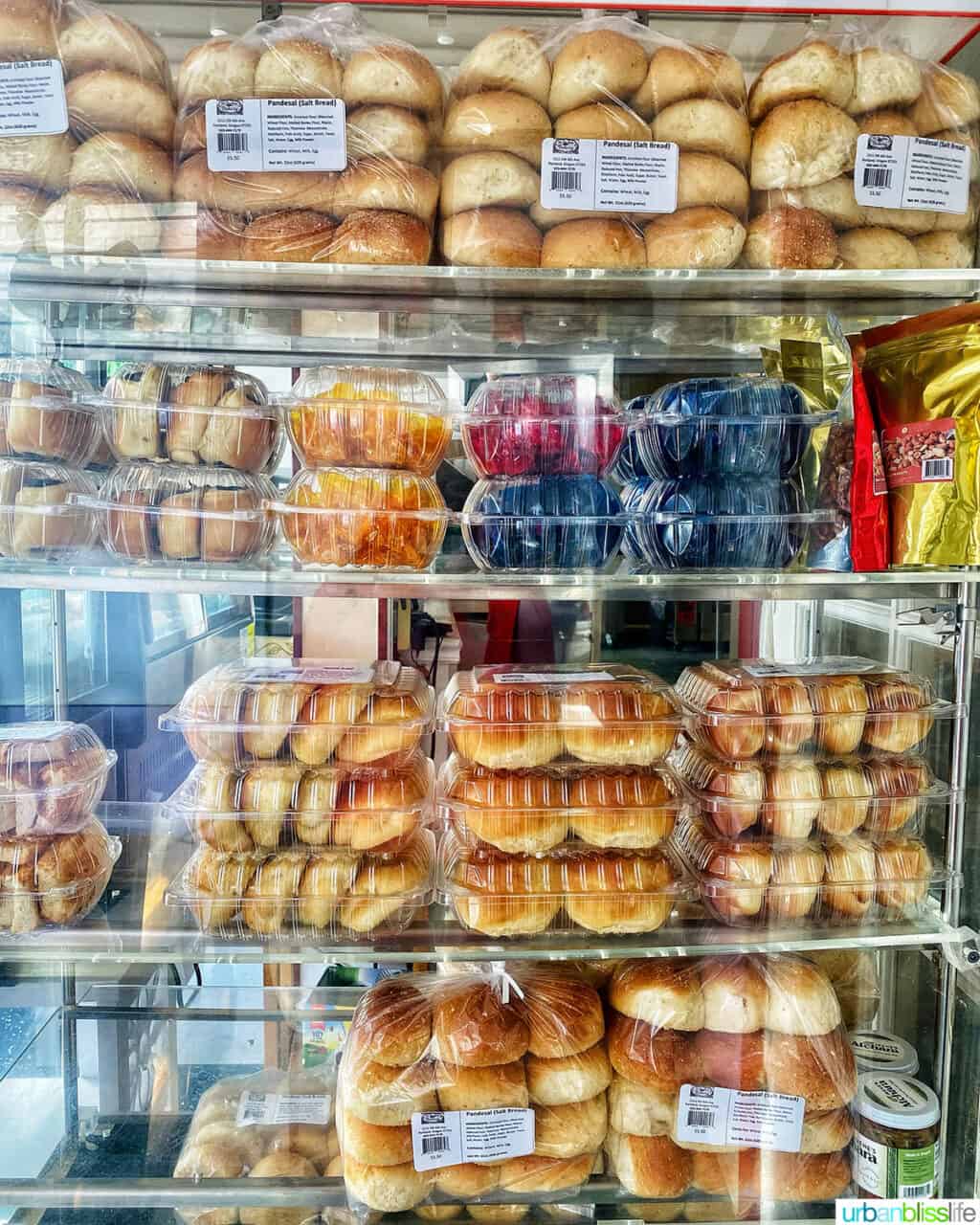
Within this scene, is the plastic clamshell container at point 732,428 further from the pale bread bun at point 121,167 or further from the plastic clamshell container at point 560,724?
the pale bread bun at point 121,167

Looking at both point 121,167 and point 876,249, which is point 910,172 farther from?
point 121,167

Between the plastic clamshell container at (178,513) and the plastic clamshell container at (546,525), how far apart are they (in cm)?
34

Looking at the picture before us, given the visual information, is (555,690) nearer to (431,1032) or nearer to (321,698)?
(321,698)

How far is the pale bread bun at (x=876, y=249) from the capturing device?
1.31 m

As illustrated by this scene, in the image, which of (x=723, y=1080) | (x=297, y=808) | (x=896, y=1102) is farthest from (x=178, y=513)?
(x=896, y=1102)

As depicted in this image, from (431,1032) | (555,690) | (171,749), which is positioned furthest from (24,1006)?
(555,690)

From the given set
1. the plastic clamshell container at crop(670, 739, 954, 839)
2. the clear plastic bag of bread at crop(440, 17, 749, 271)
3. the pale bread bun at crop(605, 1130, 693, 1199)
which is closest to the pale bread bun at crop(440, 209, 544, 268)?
the clear plastic bag of bread at crop(440, 17, 749, 271)

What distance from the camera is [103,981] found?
1.60 meters

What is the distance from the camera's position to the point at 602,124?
1.26 m

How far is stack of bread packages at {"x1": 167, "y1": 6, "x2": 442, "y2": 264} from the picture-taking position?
1243 millimetres

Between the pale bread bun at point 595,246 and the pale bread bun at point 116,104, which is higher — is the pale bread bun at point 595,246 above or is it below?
below

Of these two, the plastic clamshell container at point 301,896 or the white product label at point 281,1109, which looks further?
the white product label at point 281,1109

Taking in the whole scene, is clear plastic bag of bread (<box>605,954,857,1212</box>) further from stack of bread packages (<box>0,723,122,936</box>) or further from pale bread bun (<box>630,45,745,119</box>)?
pale bread bun (<box>630,45,745,119</box>)

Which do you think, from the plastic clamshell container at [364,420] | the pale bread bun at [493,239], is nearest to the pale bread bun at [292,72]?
the pale bread bun at [493,239]
